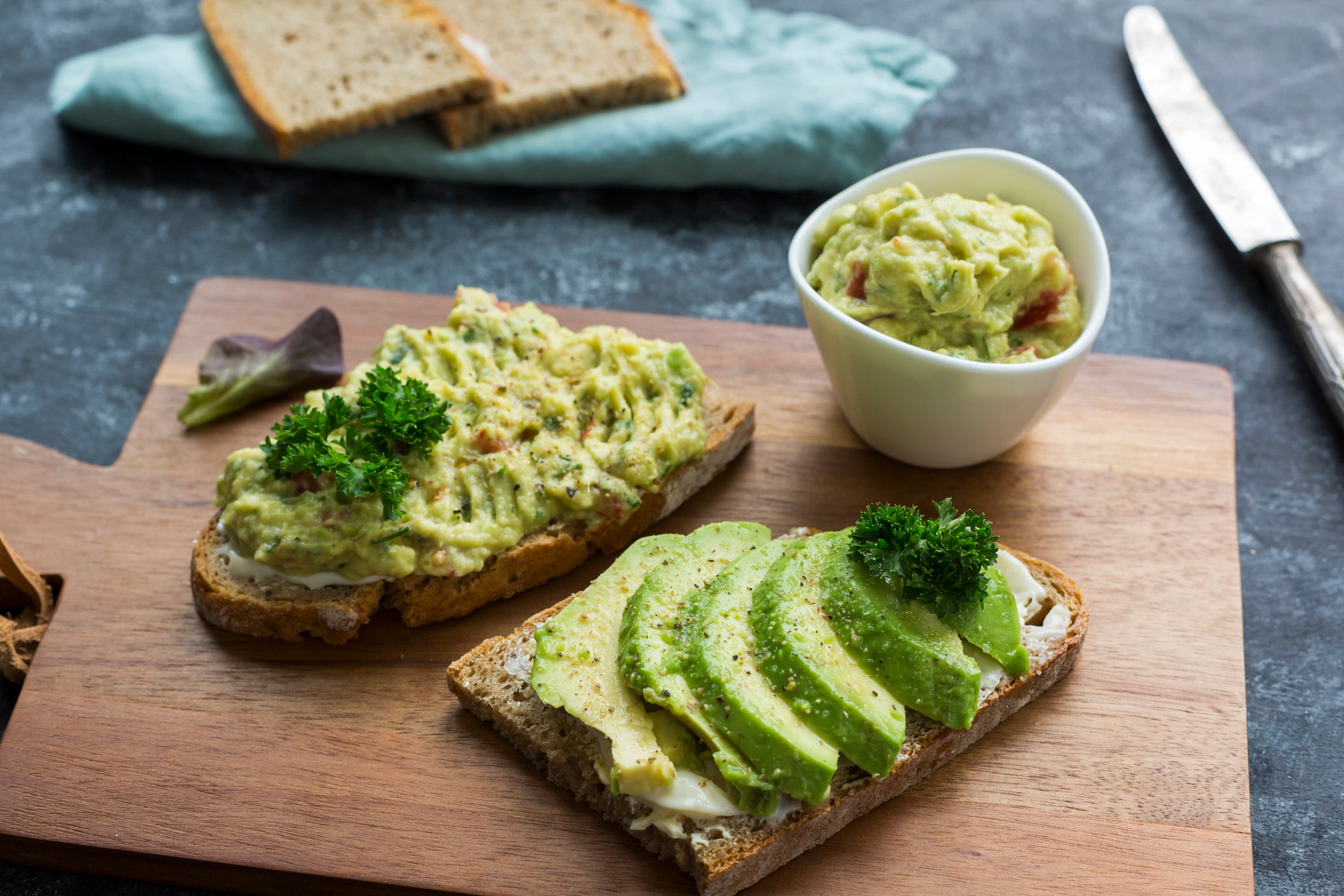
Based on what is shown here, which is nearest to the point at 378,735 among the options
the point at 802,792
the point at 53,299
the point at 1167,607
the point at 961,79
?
the point at 802,792

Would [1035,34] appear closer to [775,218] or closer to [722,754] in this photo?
[775,218]

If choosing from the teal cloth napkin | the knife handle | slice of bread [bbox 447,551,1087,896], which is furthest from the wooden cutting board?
the teal cloth napkin

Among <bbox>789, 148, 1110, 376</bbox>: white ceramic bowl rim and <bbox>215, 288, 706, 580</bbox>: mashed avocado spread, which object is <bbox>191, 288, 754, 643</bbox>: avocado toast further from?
<bbox>789, 148, 1110, 376</bbox>: white ceramic bowl rim

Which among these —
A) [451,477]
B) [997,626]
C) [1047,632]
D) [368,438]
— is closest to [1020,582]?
[1047,632]

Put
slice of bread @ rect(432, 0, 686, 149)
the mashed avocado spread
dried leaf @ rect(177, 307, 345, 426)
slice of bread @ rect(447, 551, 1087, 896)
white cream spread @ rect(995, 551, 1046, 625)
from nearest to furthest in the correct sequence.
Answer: slice of bread @ rect(447, 551, 1087, 896), the mashed avocado spread, white cream spread @ rect(995, 551, 1046, 625), dried leaf @ rect(177, 307, 345, 426), slice of bread @ rect(432, 0, 686, 149)

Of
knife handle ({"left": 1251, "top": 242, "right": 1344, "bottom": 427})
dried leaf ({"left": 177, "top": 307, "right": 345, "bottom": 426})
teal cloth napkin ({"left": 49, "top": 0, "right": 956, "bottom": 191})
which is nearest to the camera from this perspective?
dried leaf ({"left": 177, "top": 307, "right": 345, "bottom": 426})

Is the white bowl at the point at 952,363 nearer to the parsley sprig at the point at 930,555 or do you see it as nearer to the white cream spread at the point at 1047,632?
the parsley sprig at the point at 930,555

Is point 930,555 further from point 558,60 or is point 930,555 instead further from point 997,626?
point 558,60
